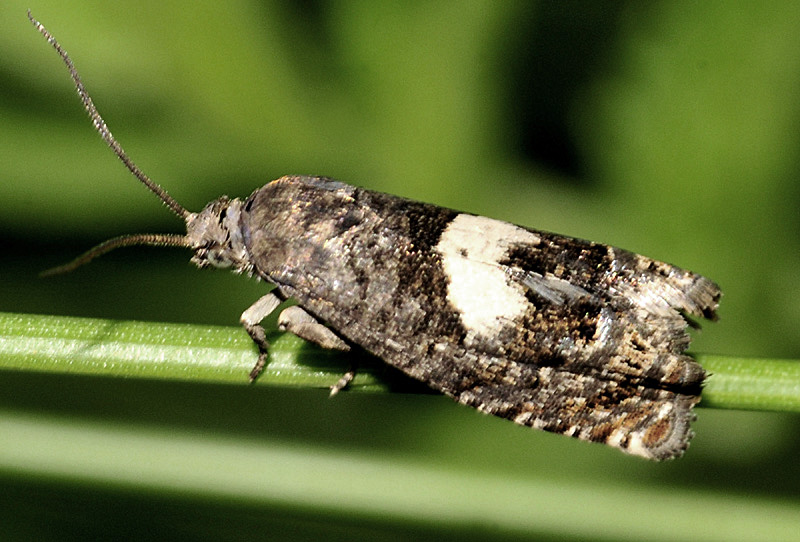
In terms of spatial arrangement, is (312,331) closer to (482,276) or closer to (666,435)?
(482,276)

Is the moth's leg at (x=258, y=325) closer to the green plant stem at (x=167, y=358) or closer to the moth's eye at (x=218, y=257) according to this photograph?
the green plant stem at (x=167, y=358)

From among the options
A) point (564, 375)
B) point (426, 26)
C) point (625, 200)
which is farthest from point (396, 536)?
point (426, 26)

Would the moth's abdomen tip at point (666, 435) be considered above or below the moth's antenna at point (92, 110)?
below

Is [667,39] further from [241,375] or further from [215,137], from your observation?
[241,375]

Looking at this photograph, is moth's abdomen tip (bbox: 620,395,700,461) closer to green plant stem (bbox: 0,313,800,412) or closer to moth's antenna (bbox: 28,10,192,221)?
green plant stem (bbox: 0,313,800,412)

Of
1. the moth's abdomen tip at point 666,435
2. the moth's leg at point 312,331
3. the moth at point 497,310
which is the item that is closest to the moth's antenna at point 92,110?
the moth at point 497,310

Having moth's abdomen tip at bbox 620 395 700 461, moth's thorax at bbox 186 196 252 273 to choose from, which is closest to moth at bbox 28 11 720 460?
moth's abdomen tip at bbox 620 395 700 461
